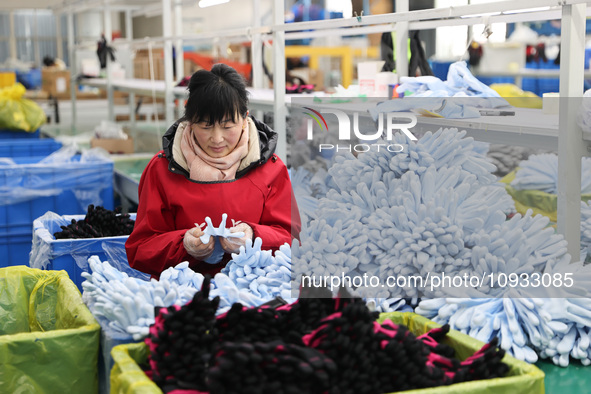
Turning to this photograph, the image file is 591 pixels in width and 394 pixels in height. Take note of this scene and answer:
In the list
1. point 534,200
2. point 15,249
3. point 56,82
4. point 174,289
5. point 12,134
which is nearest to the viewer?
point 174,289

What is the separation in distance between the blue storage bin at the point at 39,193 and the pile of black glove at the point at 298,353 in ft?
8.23

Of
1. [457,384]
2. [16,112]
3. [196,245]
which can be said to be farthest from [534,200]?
[16,112]

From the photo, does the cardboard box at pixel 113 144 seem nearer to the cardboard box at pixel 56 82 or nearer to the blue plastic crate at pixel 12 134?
the blue plastic crate at pixel 12 134

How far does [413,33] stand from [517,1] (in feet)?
4.55

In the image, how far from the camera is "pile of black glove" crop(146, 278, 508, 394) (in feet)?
3.06

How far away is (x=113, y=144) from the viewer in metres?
5.17

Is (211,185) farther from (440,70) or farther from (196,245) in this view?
(440,70)

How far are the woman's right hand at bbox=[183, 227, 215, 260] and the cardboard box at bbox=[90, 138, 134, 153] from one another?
3.64m

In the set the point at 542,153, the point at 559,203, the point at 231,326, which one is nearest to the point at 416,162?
the point at 559,203

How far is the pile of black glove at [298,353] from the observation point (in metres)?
0.93

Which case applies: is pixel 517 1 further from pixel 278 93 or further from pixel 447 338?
pixel 278 93

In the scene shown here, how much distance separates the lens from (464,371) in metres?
1.06

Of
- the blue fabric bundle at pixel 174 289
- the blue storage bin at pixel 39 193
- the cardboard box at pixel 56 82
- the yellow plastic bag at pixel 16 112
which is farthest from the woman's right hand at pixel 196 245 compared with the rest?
the cardboard box at pixel 56 82

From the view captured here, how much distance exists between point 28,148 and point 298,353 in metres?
4.19
